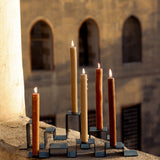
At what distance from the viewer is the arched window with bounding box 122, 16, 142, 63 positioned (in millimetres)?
12195

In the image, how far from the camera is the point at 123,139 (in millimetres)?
11805

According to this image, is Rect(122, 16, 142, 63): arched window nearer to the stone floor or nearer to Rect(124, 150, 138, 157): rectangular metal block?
the stone floor

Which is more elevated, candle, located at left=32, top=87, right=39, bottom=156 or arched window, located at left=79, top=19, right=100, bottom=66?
arched window, located at left=79, top=19, right=100, bottom=66

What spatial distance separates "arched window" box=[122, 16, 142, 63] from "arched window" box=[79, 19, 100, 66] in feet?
5.04

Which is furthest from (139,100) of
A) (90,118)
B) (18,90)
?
(18,90)

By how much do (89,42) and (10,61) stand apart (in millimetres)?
8677

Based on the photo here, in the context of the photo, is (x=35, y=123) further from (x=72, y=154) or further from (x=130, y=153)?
(x=130, y=153)

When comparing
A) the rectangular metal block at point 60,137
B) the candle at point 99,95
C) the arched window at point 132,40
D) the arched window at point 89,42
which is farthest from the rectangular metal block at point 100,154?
the arched window at point 132,40

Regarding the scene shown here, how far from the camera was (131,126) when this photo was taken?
11953 mm

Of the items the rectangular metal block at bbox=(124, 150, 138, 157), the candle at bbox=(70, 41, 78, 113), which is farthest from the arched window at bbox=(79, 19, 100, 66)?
the rectangular metal block at bbox=(124, 150, 138, 157)

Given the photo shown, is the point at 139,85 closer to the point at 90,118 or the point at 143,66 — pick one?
the point at 143,66

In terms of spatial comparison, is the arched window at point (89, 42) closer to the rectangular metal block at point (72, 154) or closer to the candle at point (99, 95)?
the candle at point (99, 95)

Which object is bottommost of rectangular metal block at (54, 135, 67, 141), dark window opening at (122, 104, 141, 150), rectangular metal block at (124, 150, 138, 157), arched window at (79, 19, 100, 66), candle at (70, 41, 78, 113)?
dark window opening at (122, 104, 141, 150)

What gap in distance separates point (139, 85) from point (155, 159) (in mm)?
10321
